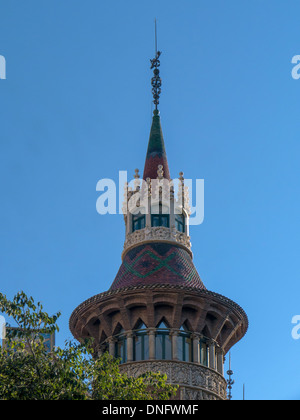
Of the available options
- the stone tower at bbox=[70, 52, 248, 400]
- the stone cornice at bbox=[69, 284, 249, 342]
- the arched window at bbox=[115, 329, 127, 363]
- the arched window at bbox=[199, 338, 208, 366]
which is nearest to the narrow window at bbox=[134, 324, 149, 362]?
the stone tower at bbox=[70, 52, 248, 400]

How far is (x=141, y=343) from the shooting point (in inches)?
1501

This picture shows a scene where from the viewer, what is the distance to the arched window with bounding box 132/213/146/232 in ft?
138

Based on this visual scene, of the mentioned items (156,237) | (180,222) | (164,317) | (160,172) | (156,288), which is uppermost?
(160,172)

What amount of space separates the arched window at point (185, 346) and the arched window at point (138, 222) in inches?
207

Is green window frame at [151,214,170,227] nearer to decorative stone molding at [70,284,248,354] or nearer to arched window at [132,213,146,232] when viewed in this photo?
arched window at [132,213,146,232]

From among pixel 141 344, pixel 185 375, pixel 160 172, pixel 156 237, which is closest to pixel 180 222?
pixel 156 237

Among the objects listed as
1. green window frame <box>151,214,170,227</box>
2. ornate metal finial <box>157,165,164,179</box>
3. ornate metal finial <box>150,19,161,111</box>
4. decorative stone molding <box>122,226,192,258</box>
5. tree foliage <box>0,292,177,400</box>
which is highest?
ornate metal finial <box>150,19,161,111</box>

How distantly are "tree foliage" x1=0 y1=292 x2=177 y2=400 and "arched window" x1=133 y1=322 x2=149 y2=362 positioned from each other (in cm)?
1005

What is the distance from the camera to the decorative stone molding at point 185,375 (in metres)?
36.8

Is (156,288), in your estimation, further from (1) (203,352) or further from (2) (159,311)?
(1) (203,352)

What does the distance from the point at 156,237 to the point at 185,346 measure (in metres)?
4.97

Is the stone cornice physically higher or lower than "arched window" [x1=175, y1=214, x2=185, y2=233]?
lower

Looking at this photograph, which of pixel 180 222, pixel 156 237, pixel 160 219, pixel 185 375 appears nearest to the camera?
pixel 185 375
